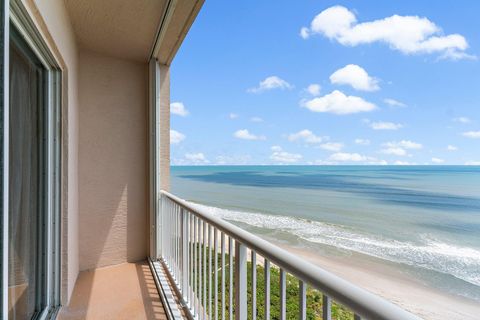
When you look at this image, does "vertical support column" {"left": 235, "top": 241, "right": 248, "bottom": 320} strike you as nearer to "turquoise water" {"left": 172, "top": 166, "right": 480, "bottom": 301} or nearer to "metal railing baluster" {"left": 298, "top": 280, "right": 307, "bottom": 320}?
"metal railing baluster" {"left": 298, "top": 280, "right": 307, "bottom": 320}

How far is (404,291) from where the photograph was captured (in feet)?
14.4

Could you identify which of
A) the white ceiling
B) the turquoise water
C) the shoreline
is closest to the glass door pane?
the white ceiling

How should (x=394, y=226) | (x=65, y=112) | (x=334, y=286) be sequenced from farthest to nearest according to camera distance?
(x=394, y=226) → (x=65, y=112) → (x=334, y=286)

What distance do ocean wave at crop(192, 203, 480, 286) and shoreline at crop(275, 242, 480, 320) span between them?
98 cm

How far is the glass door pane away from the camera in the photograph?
1267 millimetres

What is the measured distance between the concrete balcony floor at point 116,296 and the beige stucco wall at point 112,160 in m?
0.23

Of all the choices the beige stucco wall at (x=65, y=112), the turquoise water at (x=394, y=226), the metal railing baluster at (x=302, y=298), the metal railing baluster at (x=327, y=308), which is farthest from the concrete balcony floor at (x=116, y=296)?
the turquoise water at (x=394, y=226)

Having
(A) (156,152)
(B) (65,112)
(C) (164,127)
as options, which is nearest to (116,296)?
(A) (156,152)

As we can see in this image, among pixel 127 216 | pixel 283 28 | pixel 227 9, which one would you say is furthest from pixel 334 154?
pixel 127 216

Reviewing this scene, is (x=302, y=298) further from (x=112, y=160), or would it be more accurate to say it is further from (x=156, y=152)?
(x=112, y=160)

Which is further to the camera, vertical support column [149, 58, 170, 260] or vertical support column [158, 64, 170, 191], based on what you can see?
vertical support column [158, 64, 170, 191]

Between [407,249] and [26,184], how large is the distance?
899cm

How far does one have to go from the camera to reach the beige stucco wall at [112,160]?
2850 mm

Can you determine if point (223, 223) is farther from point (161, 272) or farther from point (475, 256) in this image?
point (475, 256)
